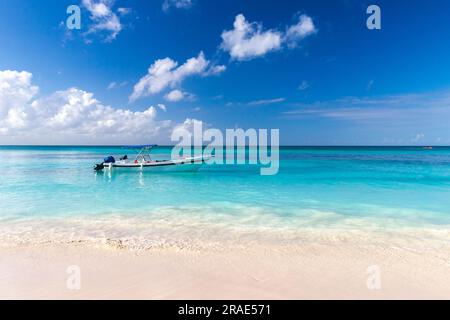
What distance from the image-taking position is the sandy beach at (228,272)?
4371 millimetres

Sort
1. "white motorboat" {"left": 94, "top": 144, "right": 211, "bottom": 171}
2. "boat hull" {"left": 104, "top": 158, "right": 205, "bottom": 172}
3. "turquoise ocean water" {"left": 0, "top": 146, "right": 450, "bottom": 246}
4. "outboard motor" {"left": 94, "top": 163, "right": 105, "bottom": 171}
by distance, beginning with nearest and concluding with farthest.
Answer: "turquoise ocean water" {"left": 0, "top": 146, "right": 450, "bottom": 246} < "outboard motor" {"left": 94, "top": 163, "right": 105, "bottom": 171} < "white motorboat" {"left": 94, "top": 144, "right": 211, "bottom": 171} < "boat hull" {"left": 104, "top": 158, "right": 205, "bottom": 172}

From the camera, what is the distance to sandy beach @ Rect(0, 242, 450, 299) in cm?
437

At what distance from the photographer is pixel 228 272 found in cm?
508

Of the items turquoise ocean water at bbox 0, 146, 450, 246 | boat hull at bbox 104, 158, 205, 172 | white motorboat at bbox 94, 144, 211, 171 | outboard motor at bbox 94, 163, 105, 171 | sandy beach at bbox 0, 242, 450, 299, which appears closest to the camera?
sandy beach at bbox 0, 242, 450, 299

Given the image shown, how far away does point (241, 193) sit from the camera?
14.6m

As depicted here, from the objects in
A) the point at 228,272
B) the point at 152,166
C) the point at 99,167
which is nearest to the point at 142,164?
the point at 152,166

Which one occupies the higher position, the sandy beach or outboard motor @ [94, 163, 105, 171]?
outboard motor @ [94, 163, 105, 171]

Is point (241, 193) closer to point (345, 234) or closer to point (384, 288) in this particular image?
point (345, 234)

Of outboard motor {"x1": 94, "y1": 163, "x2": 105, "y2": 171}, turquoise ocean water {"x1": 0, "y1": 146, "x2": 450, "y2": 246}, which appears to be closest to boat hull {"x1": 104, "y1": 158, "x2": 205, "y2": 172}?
outboard motor {"x1": 94, "y1": 163, "x2": 105, "y2": 171}

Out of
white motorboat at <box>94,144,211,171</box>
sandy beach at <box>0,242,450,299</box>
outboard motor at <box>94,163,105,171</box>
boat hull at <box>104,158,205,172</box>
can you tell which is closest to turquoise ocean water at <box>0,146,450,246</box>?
sandy beach at <box>0,242,450,299</box>

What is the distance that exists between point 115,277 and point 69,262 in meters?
1.28

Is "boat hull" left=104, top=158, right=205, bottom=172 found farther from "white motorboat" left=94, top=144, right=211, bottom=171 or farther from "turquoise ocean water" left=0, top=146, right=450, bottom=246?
"turquoise ocean water" left=0, top=146, right=450, bottom=246

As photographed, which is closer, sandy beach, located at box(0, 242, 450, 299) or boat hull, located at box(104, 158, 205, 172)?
sandy beach, located at box(0, 242, 450, 299)
